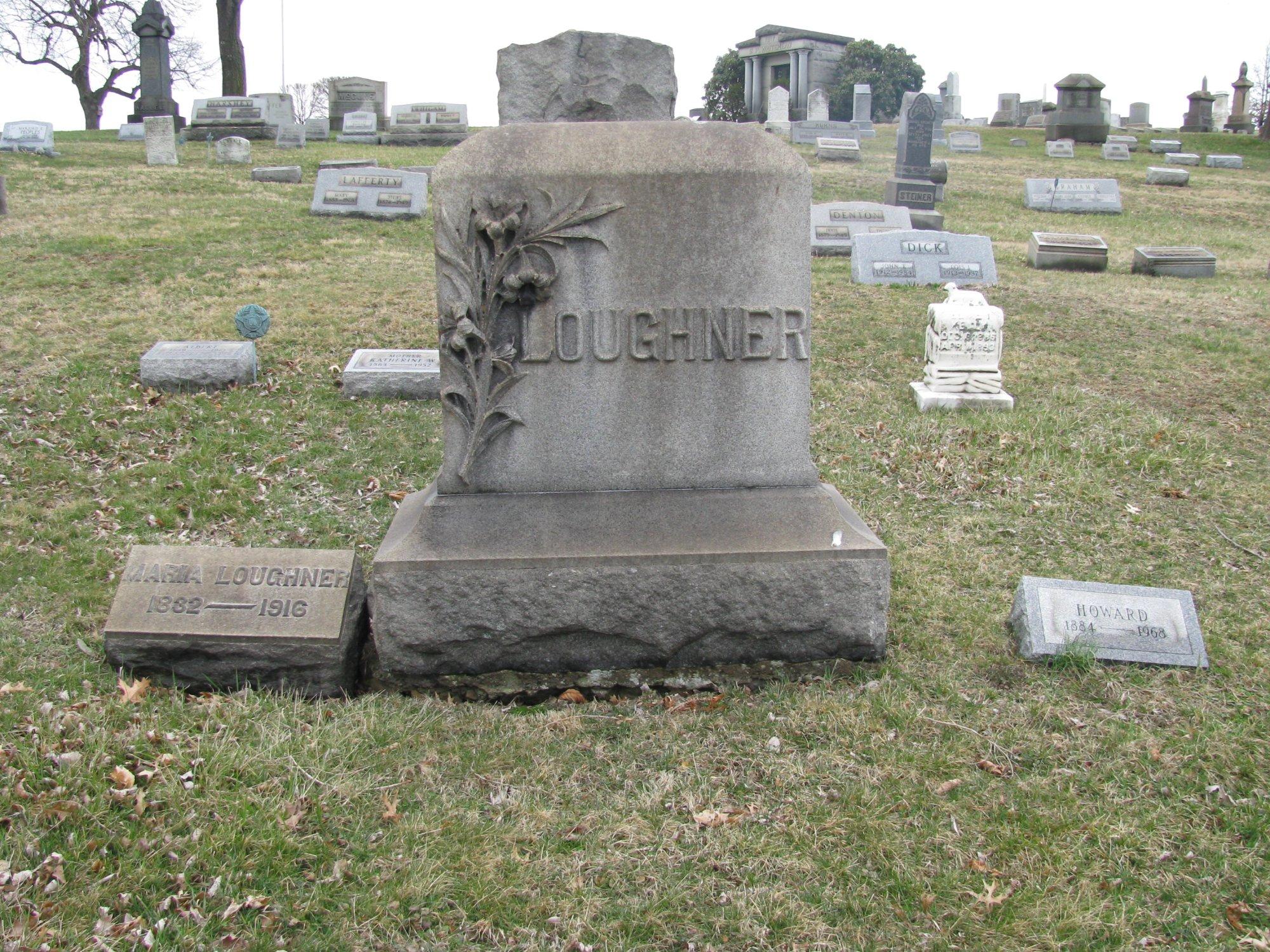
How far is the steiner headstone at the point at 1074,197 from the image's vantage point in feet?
64.2

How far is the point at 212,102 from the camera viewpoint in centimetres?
2414

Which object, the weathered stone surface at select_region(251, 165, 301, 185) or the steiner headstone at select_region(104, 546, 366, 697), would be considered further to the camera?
the weathered stone surface at select_region(251, 165, 301, 185)

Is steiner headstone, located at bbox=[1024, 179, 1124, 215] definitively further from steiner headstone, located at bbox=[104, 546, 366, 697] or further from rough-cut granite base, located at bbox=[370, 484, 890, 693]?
steiner headstone, located at bbox=[104, 546, 366, 697]

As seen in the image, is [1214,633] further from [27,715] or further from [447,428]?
[27,715]

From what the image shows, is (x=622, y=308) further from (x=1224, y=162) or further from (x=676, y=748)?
(x=1224, y=162)

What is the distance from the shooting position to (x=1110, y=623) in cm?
459

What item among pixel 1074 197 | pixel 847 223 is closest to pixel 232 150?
pixel 847 223

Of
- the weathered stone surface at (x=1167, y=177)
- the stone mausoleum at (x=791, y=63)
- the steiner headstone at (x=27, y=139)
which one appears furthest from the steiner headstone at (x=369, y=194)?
the stone mausoleum at (x=791, y=63)

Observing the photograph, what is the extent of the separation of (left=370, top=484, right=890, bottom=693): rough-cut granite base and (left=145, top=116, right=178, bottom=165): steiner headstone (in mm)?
18297

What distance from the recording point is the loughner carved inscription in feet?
13.6

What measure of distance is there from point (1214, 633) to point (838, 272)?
895 cm

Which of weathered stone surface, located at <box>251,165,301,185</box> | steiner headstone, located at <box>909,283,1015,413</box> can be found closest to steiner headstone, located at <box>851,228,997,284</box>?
steiner headstone, located at <box>909,283,1015,413</box>

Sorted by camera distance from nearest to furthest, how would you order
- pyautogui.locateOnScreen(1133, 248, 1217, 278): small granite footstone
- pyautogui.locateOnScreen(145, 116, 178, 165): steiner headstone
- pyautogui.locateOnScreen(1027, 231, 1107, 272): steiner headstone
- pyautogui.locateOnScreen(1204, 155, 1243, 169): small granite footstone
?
pyautogui.locateOnScreen(1133, 248, 1217, 278): small granite footstone → pyautogui.locateOnScreen(1027, 231, 1107, 272): steiner headstone → pyautogui.locateOnScreen(145, 116, 178, 165): steiner headstone → pyautogui.locateOnScreen(1204, 155, 1243, 169): small granite footstone

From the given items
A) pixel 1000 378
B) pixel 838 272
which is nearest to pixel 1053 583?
pixel 1000 378
